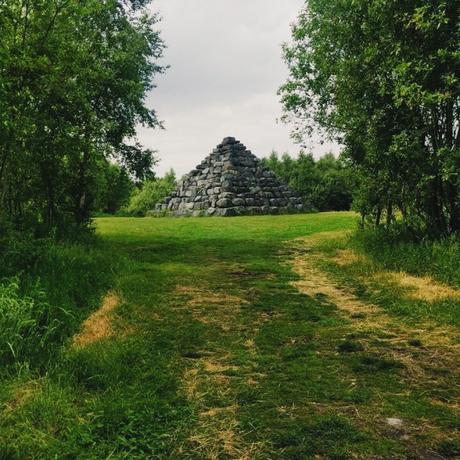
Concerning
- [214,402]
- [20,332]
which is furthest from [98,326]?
[214,402]

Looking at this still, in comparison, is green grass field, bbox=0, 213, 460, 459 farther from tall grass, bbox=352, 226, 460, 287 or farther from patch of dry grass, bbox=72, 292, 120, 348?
tall grass, bbox=352, 226, 460, 287

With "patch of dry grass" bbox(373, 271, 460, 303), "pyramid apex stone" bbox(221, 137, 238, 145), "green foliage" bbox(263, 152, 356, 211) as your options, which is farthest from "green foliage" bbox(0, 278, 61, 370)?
"pyramid apex stone" bbox(221, 137, 238, 145)

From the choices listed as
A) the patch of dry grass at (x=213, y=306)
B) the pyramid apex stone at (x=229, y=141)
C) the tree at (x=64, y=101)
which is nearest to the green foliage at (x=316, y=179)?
the pyramid apex stone at (x=229, y=141)

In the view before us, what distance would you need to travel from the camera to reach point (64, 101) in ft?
29.1

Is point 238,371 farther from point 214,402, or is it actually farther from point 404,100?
point 404,100

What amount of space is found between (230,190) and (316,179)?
20151 millimetres

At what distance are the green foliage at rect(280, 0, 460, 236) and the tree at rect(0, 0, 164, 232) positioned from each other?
5997 millimetres

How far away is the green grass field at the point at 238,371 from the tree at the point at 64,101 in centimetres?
246

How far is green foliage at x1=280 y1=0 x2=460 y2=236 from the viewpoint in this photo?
28.6ft

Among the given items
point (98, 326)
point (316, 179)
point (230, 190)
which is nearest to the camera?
point (98, 326)

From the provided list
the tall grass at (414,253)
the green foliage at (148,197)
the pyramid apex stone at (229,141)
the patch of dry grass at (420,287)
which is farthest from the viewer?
the green foliage at (148,197)

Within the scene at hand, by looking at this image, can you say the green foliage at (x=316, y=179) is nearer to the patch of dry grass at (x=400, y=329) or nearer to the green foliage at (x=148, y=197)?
the green foliage at (x=148, y=197)

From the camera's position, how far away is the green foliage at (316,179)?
46812mm

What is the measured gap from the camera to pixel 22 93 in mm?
6859
